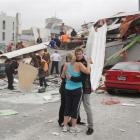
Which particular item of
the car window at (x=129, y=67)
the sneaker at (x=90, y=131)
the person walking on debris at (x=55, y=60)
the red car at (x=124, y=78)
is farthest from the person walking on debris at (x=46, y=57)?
the sneaker at (x=90, y=131)

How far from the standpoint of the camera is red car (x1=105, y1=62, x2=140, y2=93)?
55.5 ft

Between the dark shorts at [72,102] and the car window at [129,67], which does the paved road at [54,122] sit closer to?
Result: the dark shorts at [72,102]

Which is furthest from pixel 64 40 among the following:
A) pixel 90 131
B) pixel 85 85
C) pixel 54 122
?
pixel 90 131

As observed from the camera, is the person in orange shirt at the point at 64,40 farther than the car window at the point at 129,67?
Answer: Yes

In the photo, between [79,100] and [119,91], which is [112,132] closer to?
[79,100]

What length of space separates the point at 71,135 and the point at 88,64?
1.58 m

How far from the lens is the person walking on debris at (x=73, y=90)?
9.09 meters

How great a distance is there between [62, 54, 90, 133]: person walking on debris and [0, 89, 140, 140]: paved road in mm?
448

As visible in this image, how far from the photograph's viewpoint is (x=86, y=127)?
9.80 metres

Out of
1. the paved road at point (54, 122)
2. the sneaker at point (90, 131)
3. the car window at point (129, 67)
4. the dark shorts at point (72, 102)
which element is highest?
the car window at point (129, 67)

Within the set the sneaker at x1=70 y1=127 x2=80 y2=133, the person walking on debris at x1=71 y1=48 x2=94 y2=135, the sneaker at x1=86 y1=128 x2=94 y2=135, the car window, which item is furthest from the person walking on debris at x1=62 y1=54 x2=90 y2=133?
the car window

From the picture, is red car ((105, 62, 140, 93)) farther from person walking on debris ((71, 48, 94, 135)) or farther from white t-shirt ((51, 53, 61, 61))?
white t-shirt ((51, 53, 61, 61))

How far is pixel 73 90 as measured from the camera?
9.12 meters

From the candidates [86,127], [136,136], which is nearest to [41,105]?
[86,127]
